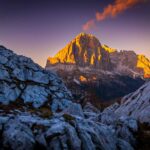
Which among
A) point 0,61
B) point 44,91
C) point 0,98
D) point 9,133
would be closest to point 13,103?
point 0,98

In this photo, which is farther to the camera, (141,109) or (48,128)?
(141,109)

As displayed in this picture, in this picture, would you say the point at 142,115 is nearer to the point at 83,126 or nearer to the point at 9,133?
the point at 83,126

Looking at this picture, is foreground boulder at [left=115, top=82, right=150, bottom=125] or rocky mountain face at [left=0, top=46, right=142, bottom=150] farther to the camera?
foreground boulder at [left=115, top=82, right=150, bottom=125]

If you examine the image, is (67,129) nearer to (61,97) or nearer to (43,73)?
(61,97)

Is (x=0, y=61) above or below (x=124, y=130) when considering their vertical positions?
above

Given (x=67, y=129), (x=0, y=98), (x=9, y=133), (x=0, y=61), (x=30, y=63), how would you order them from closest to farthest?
(x=9, y=133) < (x=67, y=129) < (x=0, y=98) < (x=0, y=61) < (x=30, y=63)

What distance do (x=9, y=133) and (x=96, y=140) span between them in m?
10.7

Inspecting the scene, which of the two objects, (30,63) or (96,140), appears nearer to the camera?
(96,140)

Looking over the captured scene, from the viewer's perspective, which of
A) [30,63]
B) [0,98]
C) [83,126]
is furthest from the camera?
[30,63]

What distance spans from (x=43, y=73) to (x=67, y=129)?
36.3 m

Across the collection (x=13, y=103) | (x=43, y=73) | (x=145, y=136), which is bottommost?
(x=145, y=136)

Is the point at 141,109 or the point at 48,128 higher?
the point at 141,109

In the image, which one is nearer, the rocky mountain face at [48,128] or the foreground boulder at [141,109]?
the rocky mountain face at [48,128]

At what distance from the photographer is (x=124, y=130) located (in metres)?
35.3
